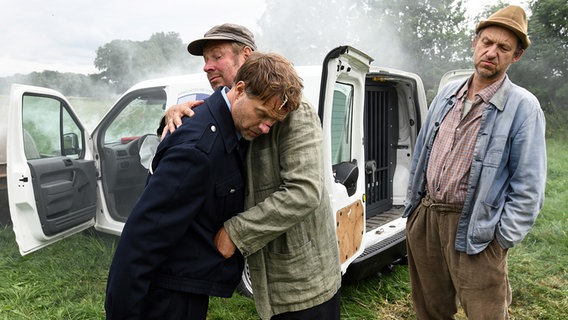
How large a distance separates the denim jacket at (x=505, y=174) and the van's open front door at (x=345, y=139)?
2.69ft

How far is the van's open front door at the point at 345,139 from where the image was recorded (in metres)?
2.62

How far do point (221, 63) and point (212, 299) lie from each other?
2049 mm

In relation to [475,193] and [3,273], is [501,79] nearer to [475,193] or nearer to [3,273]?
[475,193]

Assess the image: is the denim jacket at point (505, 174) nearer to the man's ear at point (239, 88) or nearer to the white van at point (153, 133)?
the white van at point (153, 133)

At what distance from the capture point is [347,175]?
2.96 metres

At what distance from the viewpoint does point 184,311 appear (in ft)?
4.80

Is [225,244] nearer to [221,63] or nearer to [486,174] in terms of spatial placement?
[221,63]

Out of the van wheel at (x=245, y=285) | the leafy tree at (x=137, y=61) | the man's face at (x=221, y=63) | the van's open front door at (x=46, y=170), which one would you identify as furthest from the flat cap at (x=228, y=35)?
the leafy tree at (x=137, y=61)

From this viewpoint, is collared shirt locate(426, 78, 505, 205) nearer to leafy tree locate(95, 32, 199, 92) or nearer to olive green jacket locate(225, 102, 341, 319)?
olive green jacket locate(225, 102, 341, 319)

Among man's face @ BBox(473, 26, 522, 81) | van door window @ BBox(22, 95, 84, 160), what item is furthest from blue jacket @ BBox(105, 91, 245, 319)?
van door window @ BBox(22, 95, 84, 160)

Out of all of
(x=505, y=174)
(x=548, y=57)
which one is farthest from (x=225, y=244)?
(x=548, y=57)

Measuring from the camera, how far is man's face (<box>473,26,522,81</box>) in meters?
2.12

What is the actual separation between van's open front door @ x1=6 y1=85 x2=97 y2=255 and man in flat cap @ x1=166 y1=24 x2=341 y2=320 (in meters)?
2.26

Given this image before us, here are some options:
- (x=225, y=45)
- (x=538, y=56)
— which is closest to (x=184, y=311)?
(x=225, y=45)
